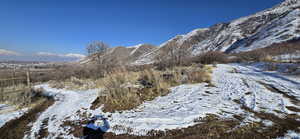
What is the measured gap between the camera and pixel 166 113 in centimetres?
456

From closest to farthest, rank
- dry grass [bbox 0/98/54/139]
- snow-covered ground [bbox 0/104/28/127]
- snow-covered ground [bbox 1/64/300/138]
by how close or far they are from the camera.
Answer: snow-covered ground [bbox 1/64/300/138] < dry grass [bbox 0/98/54/139] < snow-covered ground [bbox 0/104/28/127]

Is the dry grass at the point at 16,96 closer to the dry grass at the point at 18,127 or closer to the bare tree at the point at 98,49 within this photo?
the dry grass at the point at 18,127

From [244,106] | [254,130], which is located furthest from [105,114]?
[244,106]

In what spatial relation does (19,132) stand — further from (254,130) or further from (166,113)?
(254,130)

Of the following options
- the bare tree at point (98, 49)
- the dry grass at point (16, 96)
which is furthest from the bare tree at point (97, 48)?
the dry grass at point (16, 96)

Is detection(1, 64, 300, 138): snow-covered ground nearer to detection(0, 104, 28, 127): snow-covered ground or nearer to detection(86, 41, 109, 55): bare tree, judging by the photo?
detection(0, 104, 28, 127): snow-covered ground

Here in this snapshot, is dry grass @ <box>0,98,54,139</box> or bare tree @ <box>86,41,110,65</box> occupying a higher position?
bare tree @ <box>86,41,110,65</box>

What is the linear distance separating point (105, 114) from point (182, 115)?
3087mm

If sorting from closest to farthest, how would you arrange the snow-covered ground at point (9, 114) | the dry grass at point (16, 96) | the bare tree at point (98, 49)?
the snow-covered ground at point (9, 114), the dry grass at point (16, 96), the bare tree at point (98, 49)

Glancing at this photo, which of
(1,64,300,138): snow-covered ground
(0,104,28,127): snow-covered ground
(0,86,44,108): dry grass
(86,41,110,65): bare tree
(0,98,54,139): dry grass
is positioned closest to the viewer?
(1,64,300,138): snow-covered ground

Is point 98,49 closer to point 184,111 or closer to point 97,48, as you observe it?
point 97,48

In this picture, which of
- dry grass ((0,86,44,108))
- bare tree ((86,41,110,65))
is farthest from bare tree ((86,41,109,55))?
dry grass ((0,86,44,108))

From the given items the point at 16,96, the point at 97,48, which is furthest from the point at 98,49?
the point at 16,96

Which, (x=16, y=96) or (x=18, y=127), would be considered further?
(x=16, y=96)
